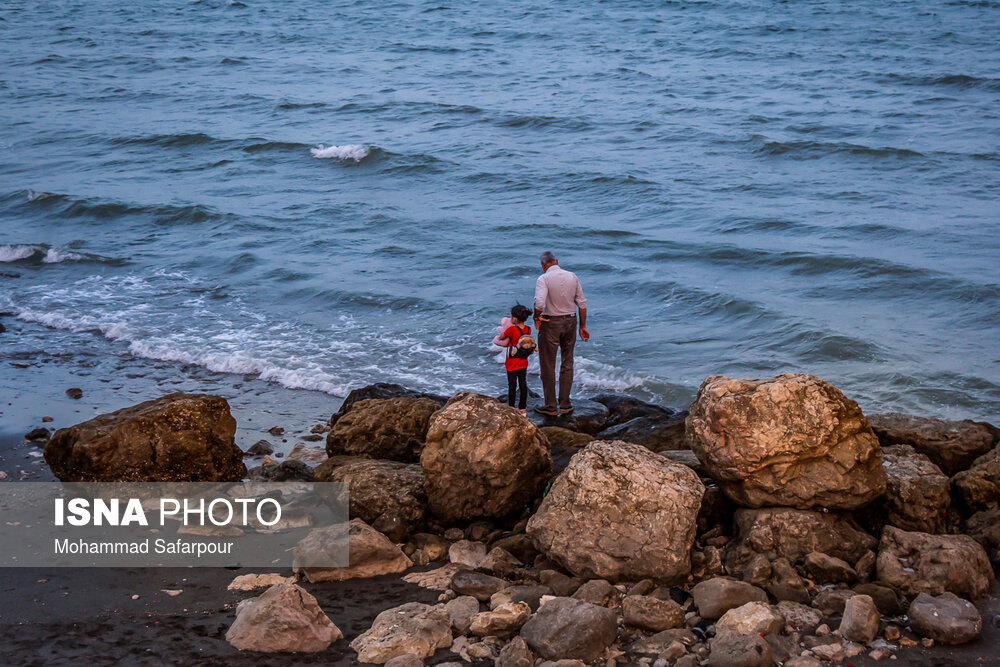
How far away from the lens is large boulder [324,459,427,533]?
8.15 m

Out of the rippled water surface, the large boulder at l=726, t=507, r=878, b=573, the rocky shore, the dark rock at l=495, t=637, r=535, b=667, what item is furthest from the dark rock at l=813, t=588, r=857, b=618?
the rippled water surface

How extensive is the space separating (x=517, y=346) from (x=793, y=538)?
4591mm

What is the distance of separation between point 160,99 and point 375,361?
24794mm

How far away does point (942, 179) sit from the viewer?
74.1 ft

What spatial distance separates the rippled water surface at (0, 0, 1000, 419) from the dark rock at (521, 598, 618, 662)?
7081mm

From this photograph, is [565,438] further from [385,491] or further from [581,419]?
[385,491]

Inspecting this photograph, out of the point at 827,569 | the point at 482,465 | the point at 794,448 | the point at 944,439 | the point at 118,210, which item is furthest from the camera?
the point at 118,210

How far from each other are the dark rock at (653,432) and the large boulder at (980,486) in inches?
93.6

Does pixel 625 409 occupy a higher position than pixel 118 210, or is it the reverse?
pixel 118 210

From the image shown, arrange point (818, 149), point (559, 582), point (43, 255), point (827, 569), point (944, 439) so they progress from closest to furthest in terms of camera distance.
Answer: point (827, 569) → point (559, 582) → point (944, 439) → point (43, 255) → point (818, 149)

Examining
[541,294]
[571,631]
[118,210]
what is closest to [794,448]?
[571,631]

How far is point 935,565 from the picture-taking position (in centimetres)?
669

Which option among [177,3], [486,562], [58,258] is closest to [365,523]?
[486,562]

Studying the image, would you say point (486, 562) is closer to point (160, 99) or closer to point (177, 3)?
point (160, 99)
